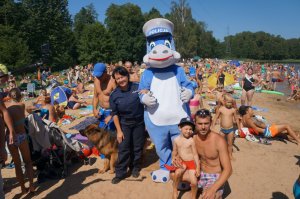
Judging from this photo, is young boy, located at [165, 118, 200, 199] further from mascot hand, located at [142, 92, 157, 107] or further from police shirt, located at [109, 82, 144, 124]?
police shirt, located at [109, 82, 144, 124]

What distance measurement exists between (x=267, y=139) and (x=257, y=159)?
157 centimetres

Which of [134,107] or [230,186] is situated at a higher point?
[134,107]

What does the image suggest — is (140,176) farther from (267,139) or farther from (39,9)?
(39,9)

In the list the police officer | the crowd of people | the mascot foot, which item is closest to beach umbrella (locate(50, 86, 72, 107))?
the crowd of people

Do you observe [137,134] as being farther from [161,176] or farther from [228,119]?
[228,119]

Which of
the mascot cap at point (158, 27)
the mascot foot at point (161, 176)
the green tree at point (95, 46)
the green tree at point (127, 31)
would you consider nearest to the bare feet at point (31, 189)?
the mascot foot at point (161, 176)

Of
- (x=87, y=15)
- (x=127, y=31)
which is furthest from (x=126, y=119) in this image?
(x=87, y=15)

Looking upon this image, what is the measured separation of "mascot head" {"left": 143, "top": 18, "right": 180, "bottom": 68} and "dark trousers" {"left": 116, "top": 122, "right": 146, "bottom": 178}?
1.04 metres

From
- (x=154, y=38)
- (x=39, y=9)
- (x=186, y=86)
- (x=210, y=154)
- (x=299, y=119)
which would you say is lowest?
(x=299, y=119)

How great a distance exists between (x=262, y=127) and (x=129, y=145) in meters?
3.92

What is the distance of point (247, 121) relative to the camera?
7.26 meters

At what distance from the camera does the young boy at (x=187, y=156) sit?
3557 millimetres

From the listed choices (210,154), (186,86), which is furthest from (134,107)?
(210,154)

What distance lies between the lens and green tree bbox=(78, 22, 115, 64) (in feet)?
136
